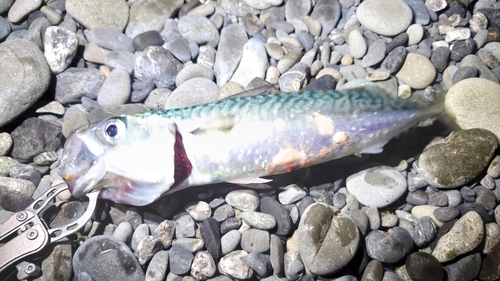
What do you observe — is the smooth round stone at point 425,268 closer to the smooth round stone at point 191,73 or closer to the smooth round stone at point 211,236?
the smooth round stone at point 211,236

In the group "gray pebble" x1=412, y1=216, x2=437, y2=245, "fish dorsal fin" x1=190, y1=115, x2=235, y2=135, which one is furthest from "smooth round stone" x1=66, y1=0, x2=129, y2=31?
"gray pebble" x1=412, y1=216, x2=437, y2=245

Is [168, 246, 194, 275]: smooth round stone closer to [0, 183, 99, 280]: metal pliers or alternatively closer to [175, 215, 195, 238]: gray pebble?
[175, 215, 195, 238]: gray pebble

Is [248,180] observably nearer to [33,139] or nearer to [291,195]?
[291,195]

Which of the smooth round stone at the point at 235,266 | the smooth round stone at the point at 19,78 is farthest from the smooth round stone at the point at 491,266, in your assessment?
the smooth round stone at the point at 19,78

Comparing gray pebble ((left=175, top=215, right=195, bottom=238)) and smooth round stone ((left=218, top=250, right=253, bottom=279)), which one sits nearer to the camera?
smooth round stone ((left=218, top=250, right=253, bottom=279))

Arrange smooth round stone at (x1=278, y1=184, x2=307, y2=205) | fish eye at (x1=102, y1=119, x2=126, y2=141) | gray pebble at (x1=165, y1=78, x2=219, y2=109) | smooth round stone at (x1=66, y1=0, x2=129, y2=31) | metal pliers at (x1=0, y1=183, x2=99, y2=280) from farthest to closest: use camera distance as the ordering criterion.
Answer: smooth round stone at (x1=66, y1=0, x2=129, y2=31) < gray pebble at (x1=165, y1=78, x2=219, y2=109) < smooth round stone at (x1=278, y1=184, x2=307, y2=205) < metal pliers at (x1=0, y1=183, x2=99, y2=280) < fish eye at (x1=102, y1=119, x2=126, y2=141)

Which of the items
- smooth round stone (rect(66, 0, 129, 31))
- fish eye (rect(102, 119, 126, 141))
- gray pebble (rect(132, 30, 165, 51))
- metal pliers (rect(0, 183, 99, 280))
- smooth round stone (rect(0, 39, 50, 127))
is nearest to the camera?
fish eye (rect(102, 119, 126, 141))
